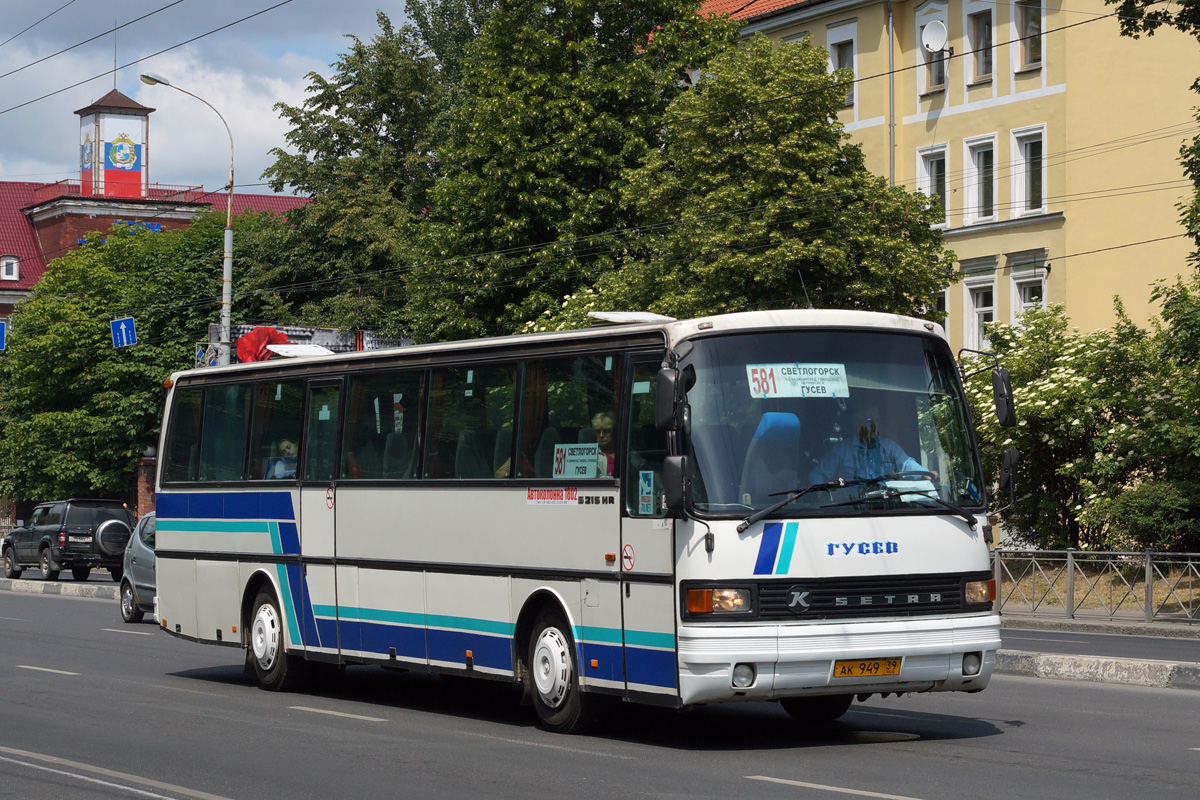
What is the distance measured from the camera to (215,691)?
15.4 meters

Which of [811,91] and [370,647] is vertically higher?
[811,91]

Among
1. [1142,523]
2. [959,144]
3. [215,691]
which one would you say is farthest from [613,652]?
[959,144]

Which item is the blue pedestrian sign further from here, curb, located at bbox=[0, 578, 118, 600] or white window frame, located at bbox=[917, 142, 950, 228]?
white window frame, located at bbox=[917, 142, 950, 228]

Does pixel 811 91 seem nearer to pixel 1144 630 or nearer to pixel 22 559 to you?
pixel 1144 630

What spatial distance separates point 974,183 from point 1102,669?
30.7 m

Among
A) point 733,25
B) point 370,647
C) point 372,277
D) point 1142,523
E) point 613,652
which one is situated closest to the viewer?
point 613,652

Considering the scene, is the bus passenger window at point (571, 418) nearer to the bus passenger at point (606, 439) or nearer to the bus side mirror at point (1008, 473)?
the bus passenger at point (606, 439)

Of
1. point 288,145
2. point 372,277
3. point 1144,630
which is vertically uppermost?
point 288,145

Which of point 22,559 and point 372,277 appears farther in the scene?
point 372,277

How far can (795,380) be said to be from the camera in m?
11.0

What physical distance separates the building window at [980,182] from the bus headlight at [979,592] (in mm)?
34349

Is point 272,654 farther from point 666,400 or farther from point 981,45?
point 981,45

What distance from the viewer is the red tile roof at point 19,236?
97.5 meters

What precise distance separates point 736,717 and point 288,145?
160 ft
